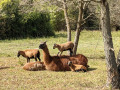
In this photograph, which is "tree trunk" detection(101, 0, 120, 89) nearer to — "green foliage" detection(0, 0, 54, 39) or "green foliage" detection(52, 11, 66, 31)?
"green foliage" detection(0, 0, 54, 39)

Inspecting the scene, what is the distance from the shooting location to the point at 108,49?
20.2 ft

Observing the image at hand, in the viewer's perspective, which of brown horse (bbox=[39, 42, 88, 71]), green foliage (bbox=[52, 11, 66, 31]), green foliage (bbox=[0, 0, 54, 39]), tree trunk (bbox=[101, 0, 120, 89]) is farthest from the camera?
green foliage (bbox=[52, 11, 66, 31])

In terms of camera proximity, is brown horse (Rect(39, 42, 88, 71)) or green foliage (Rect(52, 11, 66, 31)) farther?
green foliage (Rect(52, 11, 66, 31))

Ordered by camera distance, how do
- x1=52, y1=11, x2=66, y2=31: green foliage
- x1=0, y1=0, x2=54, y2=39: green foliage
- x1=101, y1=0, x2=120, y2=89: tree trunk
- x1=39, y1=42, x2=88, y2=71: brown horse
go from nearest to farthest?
1. x1=101, y1=0, x2=120, y2=89: tree trunk
2. x1=39, y1=42, x2=88, y2=71: brown horse
3. x1=0, y1=0, x2=54, y2=39: green foliage
4. x1=52, y1=11, x2=66, y2=31: green foliage

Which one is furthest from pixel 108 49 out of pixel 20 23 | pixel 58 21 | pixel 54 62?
pixel 58 21

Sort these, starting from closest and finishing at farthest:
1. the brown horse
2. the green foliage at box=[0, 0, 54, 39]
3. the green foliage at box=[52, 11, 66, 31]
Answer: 1. the brown horse
2. the green foliage at box=[0, 0, 54, 39]
3. the green foliage at box=[52, 11, 66, 31]

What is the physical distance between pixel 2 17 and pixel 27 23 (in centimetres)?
281

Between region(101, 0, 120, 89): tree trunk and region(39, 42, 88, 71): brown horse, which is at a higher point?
region(101, 0, 120, 89): tree trunk

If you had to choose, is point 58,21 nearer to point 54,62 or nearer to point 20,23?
point 20,23

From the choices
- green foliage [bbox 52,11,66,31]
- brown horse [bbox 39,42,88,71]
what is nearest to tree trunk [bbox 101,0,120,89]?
brown horse [bbox 39,42,88,71]

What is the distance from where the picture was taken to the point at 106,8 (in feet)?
19.7

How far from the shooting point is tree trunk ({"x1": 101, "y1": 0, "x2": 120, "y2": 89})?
6.04 metres

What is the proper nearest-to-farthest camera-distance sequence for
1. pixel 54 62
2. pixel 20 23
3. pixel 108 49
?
1. pixel 108 49
2. pixel 54 62
3. pixel 20 23

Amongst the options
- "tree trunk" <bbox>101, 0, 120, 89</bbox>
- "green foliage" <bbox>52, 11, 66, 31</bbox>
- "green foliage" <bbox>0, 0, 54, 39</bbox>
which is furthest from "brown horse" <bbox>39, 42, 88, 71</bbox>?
"green foliage" <bbox>52, 11, 66, 31</bbox>
